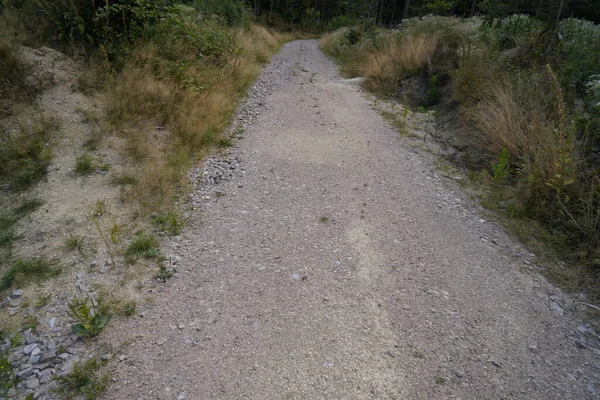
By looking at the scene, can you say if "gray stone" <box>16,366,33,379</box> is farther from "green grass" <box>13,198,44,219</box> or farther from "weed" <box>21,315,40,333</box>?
"green grass" <box>13,198,44,219</box>

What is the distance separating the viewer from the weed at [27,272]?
2896 millimetres

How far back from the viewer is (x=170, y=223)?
3.87 meters

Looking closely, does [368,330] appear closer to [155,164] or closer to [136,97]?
[155,164]

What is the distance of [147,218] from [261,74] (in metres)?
9.08

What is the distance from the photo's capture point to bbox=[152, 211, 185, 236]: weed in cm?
377

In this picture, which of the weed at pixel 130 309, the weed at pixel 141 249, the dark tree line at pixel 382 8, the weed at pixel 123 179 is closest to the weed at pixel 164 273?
the weed at pixel 141 249

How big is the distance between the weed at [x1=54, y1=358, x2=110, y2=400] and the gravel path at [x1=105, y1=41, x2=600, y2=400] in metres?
0.08

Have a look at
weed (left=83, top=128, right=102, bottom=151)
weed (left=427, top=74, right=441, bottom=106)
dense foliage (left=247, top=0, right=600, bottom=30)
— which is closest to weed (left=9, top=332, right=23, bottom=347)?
weed (left=83, top=128, right=102, bottom=151)

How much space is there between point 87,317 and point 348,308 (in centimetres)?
221

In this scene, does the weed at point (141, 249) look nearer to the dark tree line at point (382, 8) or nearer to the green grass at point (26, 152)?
the green grass at point (26, 152)

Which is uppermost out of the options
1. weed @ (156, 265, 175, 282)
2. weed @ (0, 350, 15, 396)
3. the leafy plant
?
the leafy plant

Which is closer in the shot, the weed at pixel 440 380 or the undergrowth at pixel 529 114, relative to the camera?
the weed at pixel 440 380

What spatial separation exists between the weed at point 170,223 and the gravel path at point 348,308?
0.44 feet

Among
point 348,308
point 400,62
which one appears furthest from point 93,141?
point 400,62
